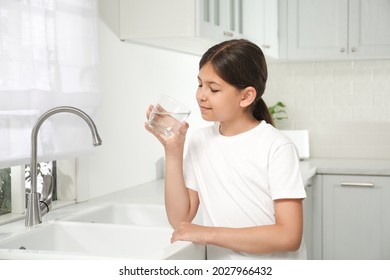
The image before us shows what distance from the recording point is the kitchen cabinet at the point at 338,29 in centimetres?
370

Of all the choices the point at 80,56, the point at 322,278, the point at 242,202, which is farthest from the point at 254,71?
the point at 80,56

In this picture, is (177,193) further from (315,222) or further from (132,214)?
(315,222)

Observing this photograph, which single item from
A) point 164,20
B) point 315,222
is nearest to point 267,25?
point 315,222

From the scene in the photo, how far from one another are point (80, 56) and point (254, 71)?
913mm

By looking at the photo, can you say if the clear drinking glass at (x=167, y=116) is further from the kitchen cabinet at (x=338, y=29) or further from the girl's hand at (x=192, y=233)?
the kitchen cabinet at (x=338, y=29)

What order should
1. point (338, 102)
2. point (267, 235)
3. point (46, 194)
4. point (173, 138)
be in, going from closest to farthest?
point (267, 235) → point (173, 138) → point (46, 194) → point (338, 102)

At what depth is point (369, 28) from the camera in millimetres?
3709

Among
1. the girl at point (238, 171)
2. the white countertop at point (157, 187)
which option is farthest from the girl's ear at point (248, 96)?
the white countertop at point (157, 187)

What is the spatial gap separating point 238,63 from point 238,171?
0.79 ft

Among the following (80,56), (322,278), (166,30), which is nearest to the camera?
(322,278)

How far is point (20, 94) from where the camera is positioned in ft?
6.13

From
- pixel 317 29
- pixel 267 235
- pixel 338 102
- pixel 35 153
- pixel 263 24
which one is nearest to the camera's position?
pixel 267 235

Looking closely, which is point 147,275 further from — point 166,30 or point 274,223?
point 166,30

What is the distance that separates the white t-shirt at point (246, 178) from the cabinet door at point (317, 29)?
2.41 meters
